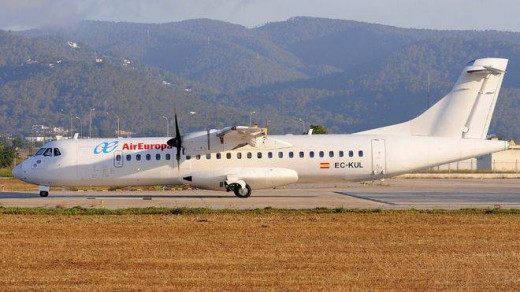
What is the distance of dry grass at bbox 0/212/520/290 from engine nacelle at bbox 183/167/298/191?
349 inches

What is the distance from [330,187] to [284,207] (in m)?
18.0

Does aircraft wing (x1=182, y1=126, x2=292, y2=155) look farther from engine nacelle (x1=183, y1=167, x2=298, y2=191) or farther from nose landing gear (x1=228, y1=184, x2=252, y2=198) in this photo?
nose landing gear (x1=228, y1=184, x2=252, y2=198)

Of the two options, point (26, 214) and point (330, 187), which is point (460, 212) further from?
point (330, 187)

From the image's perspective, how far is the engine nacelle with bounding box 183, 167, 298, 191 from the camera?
4050cm

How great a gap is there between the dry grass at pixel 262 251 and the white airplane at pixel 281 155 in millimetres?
9076

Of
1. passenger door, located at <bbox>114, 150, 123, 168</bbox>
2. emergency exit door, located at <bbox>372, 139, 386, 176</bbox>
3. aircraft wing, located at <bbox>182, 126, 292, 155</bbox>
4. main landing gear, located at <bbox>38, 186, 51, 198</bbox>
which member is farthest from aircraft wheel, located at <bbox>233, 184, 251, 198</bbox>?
main landing gear, located at <bbox>38, 186, 51, 198</bbox>

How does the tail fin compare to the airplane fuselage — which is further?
the tail fin

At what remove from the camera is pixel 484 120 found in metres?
40.9

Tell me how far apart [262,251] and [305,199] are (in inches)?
729

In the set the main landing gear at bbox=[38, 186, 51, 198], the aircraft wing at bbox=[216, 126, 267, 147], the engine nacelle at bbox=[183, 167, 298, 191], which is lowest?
the main landing gear at bbox=[38, 186, 51, 198]

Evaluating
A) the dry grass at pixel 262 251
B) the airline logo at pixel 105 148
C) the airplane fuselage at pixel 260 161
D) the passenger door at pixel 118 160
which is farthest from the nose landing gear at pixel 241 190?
the dry grass at pixel 262 251

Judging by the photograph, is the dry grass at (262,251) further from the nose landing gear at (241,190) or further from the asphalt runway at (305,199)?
the nose landing gear at (241,190)

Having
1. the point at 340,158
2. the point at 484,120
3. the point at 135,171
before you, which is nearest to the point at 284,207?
the point at 340,158

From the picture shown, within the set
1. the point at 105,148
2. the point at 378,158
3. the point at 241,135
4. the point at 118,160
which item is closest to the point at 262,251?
the point at 241,135
